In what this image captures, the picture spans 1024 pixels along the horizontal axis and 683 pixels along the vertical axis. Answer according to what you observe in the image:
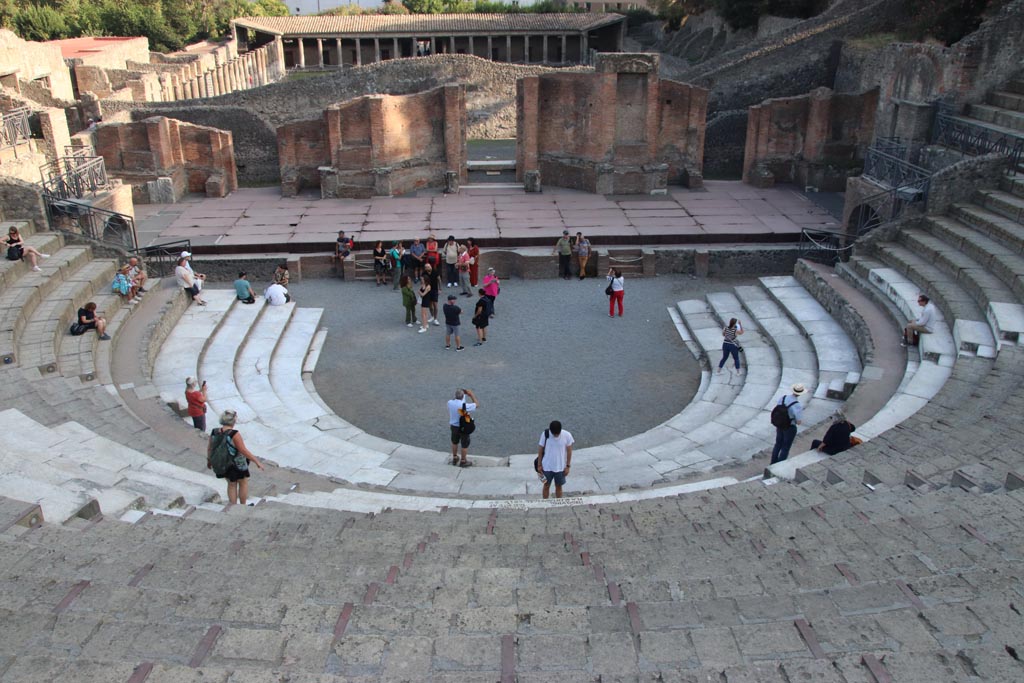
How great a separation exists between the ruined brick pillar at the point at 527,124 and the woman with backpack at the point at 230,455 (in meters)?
16.0

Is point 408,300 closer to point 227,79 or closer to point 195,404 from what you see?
point 195,404

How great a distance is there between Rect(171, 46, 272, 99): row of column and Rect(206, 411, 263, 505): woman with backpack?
103ft

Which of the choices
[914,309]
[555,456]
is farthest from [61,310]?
[914,309]

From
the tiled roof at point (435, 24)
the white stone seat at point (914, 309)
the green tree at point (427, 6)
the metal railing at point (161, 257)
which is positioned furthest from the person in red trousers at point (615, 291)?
the green tree at point (427, 6)

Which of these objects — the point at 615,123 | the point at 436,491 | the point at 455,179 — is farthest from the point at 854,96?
the point at 436,491

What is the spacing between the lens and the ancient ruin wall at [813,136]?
22.1 meters

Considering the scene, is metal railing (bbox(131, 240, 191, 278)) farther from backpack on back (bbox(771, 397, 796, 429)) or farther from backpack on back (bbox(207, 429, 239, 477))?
backpack on back (bbox(771, 397, 796, 429))

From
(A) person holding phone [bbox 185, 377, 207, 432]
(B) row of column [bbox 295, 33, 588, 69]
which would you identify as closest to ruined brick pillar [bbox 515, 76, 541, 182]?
(A) person holding phone [bbox 185, 377, 207, 432]

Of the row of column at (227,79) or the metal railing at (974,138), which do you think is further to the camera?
the row of column at (227,79)

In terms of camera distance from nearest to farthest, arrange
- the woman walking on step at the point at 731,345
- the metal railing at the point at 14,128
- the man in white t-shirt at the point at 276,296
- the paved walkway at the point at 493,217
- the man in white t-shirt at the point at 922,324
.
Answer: the man in white t-shirt at the point at 922,324
the woman walking on step at the point at 731,345
the man in white t-shirt at the point at 276,296
the metal railing at the point at 14,128
the paved walkway at the point at 493,217

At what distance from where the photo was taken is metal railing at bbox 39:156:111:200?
16139 mm

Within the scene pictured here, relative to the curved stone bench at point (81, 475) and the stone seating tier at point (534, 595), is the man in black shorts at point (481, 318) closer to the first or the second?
the curved stone bench at point (81, 475)

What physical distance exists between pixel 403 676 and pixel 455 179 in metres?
19.4

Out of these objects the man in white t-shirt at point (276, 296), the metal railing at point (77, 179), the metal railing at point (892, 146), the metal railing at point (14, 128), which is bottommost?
the man in white t-shirt at point (276, 296)
